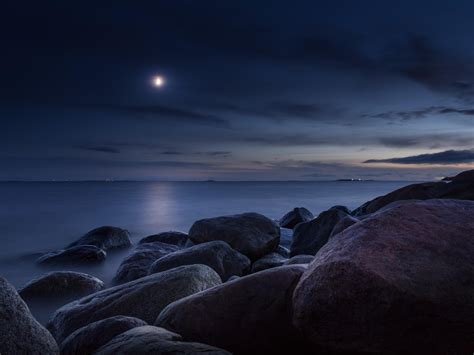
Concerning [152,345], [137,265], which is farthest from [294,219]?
[152,345]

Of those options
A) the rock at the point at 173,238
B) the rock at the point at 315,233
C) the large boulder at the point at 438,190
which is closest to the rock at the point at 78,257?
the rock at the point at 173,238

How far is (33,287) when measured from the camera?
337 inches

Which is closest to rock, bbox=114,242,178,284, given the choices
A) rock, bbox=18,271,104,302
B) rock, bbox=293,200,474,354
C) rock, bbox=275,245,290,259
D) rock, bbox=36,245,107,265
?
rock, bbox=18,271,104,302

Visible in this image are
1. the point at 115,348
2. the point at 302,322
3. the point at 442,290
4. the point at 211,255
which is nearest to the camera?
the point at 442,290

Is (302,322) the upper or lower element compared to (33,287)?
upper

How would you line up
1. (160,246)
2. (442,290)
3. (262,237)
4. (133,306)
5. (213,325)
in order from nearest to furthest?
(442,290)
(213,325)
(133,306)
(262,237)
(160,246)

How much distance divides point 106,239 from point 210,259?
28.4ft

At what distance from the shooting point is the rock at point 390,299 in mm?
2910

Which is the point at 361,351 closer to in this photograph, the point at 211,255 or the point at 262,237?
the point at 211,255

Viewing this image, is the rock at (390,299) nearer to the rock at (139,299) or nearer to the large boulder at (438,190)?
the rock at (139,299)

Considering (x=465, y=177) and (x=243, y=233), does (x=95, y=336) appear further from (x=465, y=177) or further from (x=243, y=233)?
(x=465, y=177)

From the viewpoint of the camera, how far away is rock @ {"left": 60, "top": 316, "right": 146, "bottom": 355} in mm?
4039

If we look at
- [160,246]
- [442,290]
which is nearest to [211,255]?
[160,246]

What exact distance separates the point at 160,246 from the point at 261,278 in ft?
28.1
